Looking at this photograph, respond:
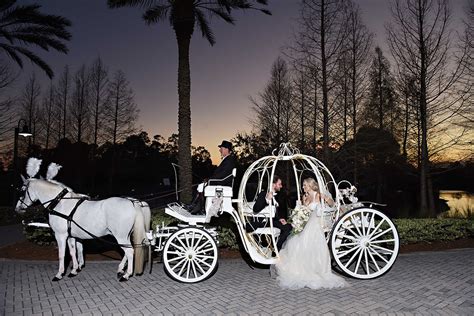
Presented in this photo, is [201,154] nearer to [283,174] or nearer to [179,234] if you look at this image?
[283,174]

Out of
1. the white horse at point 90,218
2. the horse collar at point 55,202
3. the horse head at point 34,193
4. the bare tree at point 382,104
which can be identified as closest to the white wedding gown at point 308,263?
the white horse at point 90,218

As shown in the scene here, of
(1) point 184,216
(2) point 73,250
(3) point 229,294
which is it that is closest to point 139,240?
(1) point 184,216

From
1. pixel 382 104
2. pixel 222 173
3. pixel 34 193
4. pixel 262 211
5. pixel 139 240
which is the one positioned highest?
pixel 382 104

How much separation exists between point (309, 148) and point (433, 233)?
6.30 m

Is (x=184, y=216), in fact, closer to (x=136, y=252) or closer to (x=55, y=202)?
(x=136, y=252)

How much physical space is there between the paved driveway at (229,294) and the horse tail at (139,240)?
0.29m

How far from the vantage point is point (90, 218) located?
617 cm

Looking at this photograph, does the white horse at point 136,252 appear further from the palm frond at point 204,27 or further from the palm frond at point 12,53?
the palm frond at point 12,53

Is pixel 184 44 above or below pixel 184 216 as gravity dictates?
above

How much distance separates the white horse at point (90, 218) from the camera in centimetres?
609

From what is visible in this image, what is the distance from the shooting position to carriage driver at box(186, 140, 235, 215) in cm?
628

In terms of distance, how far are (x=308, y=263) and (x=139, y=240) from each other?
292 centimetres

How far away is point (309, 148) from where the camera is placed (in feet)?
47.9

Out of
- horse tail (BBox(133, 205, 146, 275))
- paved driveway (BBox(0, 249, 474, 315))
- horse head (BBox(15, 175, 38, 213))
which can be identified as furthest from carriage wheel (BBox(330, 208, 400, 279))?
horse head (BBox(15, 175, 38, 213))
